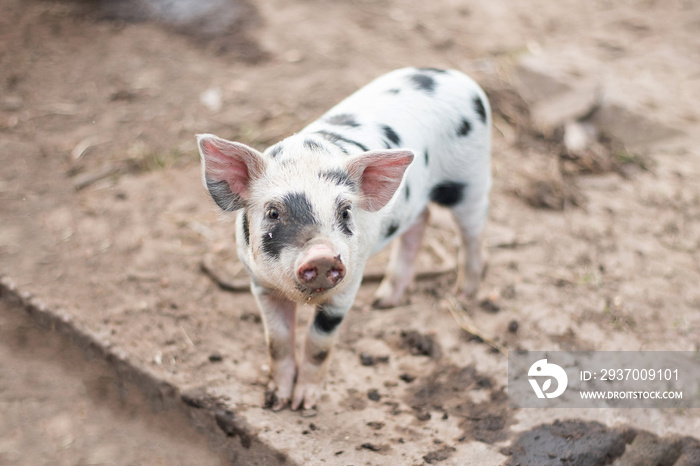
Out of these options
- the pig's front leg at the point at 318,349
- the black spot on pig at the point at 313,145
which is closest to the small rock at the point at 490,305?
the pig's front leg at the point at 318,349

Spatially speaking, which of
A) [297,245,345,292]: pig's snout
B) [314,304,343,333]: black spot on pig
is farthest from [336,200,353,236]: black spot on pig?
[314,304,343,333]: black spot on pig

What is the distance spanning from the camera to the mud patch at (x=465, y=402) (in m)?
3.13

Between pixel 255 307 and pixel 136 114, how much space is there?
254 cm

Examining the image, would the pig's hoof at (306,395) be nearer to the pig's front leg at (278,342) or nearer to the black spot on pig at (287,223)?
the pig's front leg at (278,342)

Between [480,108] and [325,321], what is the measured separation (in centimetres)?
151

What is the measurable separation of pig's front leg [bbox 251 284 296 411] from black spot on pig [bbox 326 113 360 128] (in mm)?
883

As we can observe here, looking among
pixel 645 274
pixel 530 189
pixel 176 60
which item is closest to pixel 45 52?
pixel 176 60

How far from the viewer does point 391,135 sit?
3.23 metres

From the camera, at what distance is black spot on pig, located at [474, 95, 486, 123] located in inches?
142

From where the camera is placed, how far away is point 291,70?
6.30m

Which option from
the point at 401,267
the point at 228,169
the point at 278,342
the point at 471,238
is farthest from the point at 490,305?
the point at 228,169

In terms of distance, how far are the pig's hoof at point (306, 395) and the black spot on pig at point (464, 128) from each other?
151 centimetres

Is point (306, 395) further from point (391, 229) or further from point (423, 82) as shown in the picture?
point (423, 82)

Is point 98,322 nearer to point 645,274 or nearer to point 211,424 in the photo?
point 211,424
